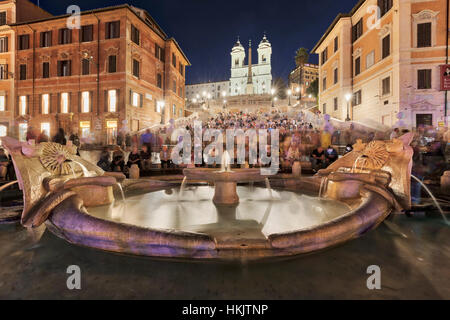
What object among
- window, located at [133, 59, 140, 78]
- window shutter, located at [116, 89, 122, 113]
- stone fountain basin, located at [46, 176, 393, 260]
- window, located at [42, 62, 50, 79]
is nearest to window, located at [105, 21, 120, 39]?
window, located at [133, 59, 140, 78]

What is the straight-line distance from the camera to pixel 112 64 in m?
25.0

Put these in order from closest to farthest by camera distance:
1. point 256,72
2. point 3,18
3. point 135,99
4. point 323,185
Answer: point 323,185
point 135,99
point 3,18
point 256,72

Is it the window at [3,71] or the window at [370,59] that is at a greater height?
the window at [3,71]

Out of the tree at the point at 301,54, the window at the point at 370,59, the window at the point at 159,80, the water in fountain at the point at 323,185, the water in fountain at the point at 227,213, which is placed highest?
the tree at the point at 301,54

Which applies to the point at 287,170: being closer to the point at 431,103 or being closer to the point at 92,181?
Result: the point at 92,181

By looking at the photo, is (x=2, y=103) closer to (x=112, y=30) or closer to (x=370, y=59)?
(x=112, y=30)

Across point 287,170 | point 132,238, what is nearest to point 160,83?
point 287,170

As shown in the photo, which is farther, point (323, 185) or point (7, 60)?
point (7, 60)

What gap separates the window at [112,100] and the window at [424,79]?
87.7 feet

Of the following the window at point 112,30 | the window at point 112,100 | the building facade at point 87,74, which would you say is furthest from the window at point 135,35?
the window at point 112,100

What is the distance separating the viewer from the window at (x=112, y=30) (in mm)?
24500

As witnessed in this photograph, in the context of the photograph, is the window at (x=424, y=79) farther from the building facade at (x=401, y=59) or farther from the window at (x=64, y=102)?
the window at (x=64, y=102)

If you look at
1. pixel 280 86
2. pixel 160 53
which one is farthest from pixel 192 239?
pixel 280 86

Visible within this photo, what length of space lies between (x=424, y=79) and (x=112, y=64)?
2776cm
